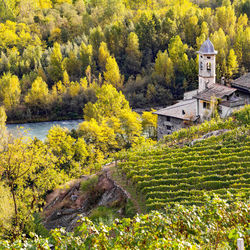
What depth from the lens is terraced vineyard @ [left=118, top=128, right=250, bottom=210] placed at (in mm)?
17203

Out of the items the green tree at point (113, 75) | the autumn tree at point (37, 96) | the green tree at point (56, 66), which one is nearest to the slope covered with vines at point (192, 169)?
the green tree at point (113, 75)

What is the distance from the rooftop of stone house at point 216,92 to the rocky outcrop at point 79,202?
11.9m

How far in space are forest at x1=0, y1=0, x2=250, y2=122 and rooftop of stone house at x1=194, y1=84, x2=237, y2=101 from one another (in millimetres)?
18932

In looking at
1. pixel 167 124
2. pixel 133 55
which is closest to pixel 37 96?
pixel 133 55

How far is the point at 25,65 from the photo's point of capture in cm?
6512

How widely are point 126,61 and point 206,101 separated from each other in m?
33.0

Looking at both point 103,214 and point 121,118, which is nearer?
point 103,214

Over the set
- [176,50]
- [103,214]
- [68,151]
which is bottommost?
[68,151]

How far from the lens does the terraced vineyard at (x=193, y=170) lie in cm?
1720

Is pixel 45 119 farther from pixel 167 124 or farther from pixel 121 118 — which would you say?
pixel 167 124

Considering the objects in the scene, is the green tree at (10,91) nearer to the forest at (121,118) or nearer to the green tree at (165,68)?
the forest at (121,118)

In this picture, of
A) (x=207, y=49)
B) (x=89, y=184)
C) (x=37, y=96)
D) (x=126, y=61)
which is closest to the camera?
(x=89, y=184)

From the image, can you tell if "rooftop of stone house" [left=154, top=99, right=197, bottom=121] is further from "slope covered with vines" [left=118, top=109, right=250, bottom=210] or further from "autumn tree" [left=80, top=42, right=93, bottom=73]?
"autumn tree" [left=80, top=42, right=93, bottom=73]

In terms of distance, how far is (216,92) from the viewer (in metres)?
31.6
